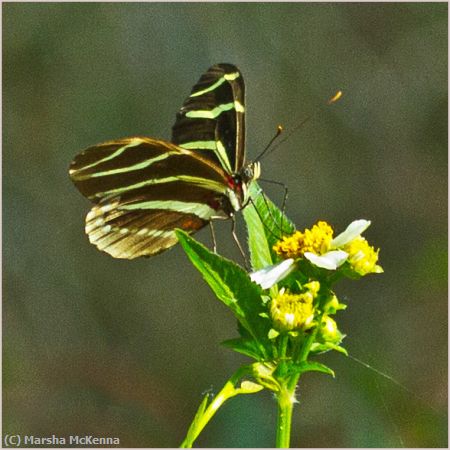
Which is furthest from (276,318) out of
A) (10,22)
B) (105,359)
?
(10,22)

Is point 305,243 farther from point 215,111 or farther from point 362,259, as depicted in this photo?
point 215,111

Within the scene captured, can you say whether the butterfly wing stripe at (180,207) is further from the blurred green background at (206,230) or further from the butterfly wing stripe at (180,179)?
the blurred green background at (206,230)

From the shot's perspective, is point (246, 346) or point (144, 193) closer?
point (246, 346)

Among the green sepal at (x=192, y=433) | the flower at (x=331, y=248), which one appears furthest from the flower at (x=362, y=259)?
the green sepal at (x=192, y=433)

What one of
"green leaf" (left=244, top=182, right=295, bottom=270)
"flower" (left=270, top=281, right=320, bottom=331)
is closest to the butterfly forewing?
"green leaf" (left=244, top=182, right=295, bottom=270)

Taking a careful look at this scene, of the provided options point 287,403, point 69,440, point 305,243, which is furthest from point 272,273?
point 69,440

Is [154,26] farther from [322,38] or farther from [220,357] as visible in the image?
[220,357]

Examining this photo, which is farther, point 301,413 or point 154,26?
point 154,26
